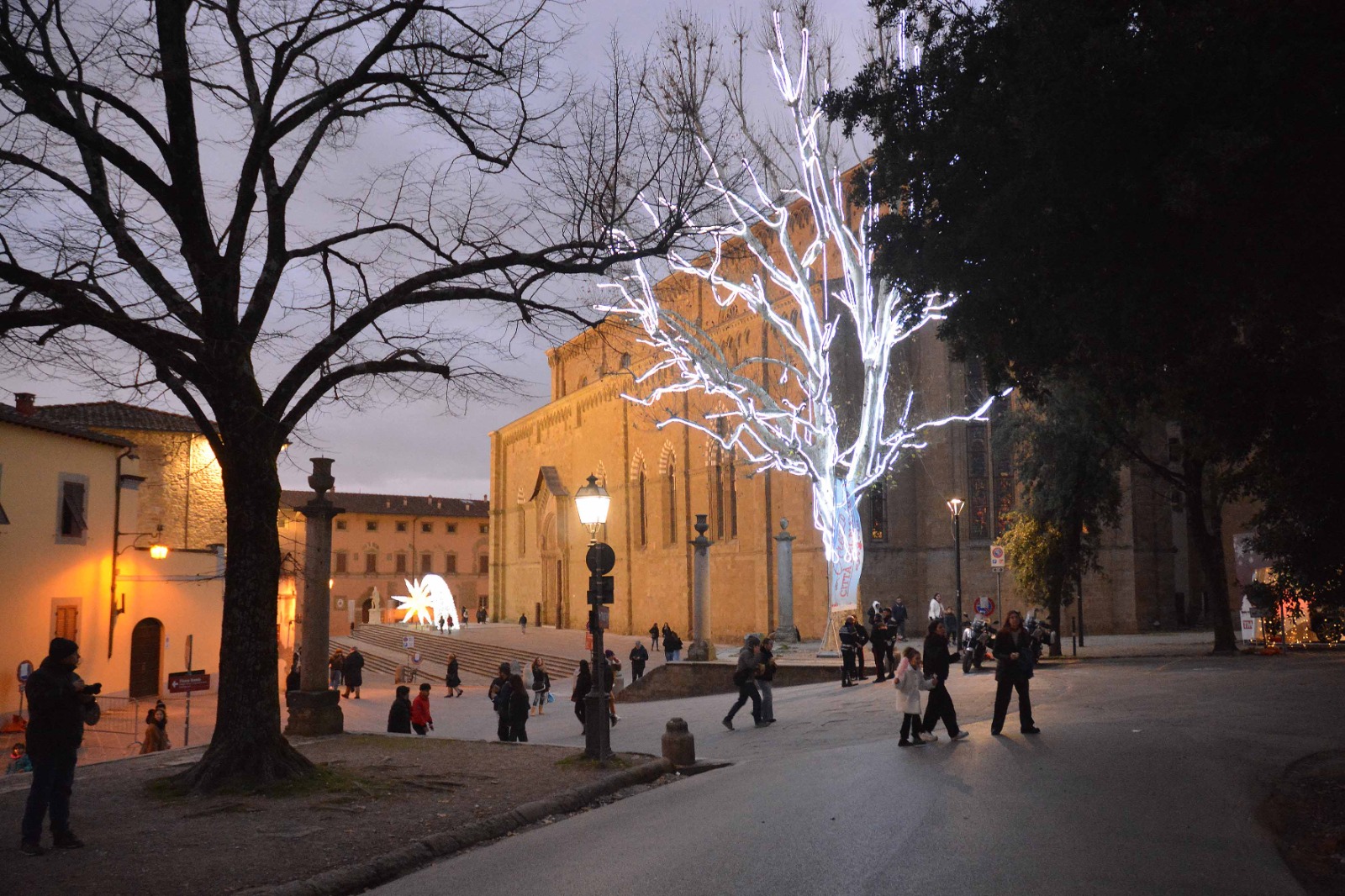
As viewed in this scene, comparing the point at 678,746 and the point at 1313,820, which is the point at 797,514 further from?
the point at 1313,820

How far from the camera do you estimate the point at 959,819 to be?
819cm

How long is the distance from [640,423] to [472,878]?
1693 inches


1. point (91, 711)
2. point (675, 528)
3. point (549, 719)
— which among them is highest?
point (675, 528)

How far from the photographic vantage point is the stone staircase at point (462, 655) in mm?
38562

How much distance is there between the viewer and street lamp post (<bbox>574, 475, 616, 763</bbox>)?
12078mm

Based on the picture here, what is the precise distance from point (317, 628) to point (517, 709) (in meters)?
3.40

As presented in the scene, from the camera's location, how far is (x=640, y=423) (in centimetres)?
5003

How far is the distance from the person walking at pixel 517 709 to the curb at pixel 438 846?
555 centimetres

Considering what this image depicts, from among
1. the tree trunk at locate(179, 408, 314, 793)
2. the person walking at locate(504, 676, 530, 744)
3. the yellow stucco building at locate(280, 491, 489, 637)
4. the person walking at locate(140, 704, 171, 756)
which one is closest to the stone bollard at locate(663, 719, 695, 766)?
the tree trunk at locate(179, 408, 314, 793)

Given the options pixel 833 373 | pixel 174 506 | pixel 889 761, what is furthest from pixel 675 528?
pixel 889 761

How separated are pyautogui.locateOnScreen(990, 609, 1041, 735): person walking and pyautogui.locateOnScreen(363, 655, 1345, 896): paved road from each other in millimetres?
283

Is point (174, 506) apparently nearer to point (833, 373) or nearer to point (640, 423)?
point (640, 423)

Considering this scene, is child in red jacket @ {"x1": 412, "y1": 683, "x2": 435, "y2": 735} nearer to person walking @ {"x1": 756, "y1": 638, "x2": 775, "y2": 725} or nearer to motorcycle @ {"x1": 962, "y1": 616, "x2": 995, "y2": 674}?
person walking @ {"x1": 756, "y1": 638, "x2": 775, "y2": 725}

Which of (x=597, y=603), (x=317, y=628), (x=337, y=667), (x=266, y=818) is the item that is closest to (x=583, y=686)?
(x=317, y=628)
